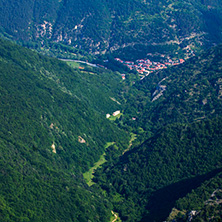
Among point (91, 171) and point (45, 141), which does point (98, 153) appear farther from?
point (45, 141)

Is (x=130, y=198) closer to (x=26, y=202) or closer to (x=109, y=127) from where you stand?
(x=26, y=202)

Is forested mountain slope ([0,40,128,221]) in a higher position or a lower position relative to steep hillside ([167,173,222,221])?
higher

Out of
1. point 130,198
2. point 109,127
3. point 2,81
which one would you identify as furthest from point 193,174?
point 2,81

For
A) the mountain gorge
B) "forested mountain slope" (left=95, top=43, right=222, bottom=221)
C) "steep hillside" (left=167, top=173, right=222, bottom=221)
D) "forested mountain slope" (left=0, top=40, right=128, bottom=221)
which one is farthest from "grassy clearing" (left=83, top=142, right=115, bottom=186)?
"steep hillside" (left=167, top=173, right=222, bottom=221)

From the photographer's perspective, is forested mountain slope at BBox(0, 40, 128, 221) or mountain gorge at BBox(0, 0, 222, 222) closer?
mountain gorge at BBox(0, 0, 222, 222)

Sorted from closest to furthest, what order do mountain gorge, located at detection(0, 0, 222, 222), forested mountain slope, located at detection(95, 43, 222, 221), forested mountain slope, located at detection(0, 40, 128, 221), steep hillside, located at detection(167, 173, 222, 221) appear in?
steep hillside, located at detection(167, 173, 222, 221)
mountain gorge, located at detection(0, 0, 222, 222)
forested mountain slope, located at detection(0, 40, 128, 221)
forested mountain slope, located at detection(95, 43, 222, 221)

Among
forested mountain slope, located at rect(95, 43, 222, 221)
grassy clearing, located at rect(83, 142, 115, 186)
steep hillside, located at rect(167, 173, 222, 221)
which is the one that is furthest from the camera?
grassy clearing, located at rect(83, 142, 115, 186)

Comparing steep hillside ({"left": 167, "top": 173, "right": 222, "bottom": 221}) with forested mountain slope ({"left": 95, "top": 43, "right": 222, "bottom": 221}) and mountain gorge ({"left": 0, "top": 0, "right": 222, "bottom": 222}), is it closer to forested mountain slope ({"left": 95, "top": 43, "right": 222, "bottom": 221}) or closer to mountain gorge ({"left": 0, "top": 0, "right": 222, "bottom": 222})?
mountain gorge ({"left": 0, "top": 0, "right": 222, "bottom": 222})

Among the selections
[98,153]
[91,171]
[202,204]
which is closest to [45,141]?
[91,171]

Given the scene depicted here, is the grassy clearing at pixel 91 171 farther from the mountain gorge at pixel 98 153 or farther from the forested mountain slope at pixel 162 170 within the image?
the forested mountain slope at pixel 162 170
